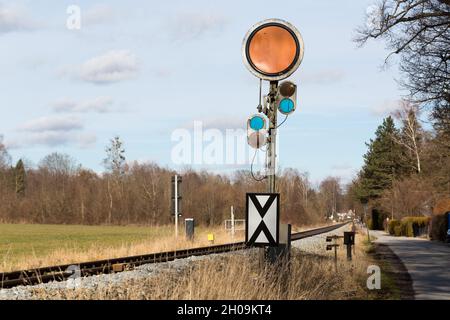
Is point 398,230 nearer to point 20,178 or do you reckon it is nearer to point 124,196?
point 124,196

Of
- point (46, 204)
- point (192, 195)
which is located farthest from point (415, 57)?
point (46, 204)

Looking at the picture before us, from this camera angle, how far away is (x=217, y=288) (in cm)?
760

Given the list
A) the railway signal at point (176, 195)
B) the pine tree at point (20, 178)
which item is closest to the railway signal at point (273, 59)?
the railway signal at point (176, 195)

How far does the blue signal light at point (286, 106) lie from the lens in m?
8.55

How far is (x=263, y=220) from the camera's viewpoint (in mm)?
8000

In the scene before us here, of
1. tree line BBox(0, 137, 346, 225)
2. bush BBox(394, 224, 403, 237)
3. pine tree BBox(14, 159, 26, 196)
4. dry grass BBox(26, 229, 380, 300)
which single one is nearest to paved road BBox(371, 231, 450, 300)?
dry grass BBox(26, 229, 380, 300)

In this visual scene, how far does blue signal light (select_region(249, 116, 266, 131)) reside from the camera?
28.1 ft

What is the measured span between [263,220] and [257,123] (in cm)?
139

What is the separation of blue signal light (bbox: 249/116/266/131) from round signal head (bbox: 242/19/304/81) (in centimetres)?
59

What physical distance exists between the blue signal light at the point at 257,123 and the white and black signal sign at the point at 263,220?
3.45 feet

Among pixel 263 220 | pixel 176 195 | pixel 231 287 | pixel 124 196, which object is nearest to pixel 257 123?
pixel 263 220

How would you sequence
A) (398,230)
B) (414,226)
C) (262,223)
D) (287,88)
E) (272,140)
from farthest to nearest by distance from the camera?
(398,230)
(414,226)
(272,140)
(287,88)
(262,223)
